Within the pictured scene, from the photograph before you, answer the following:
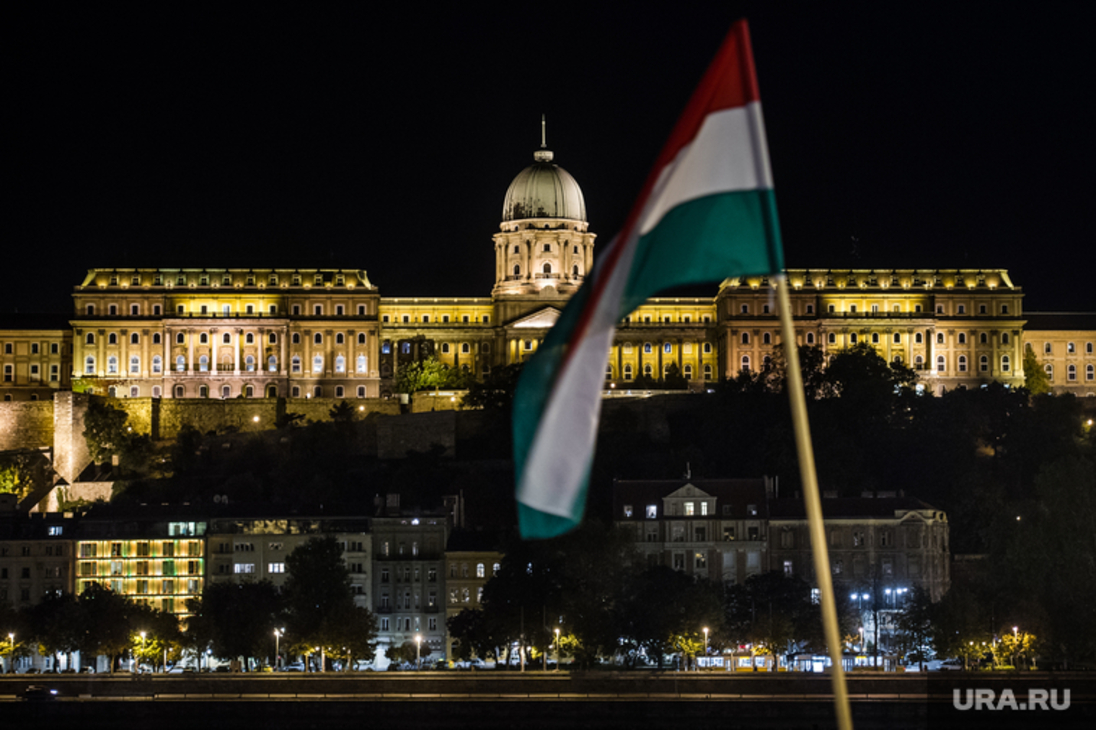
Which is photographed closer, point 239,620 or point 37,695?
point 37,695

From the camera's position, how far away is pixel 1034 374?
139m

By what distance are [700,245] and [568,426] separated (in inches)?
74.1

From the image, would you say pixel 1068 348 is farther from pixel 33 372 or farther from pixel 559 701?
pixel 559 701

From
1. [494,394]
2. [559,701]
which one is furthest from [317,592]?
[494,394]

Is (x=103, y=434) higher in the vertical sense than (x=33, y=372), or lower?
lower

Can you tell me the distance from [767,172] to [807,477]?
2.44 m

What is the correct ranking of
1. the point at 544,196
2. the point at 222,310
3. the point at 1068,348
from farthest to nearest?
the point at 544,196, the point at 1068,348, the point at 222,310

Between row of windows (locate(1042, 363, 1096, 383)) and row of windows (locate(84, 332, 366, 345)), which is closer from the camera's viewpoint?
row of windows (locate(84, 332, 366, 345))

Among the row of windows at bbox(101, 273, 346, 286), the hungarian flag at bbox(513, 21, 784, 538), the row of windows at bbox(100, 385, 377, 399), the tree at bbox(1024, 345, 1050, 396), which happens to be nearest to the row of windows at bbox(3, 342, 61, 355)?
the row of windows at bbox(101, 273, 346, 286)

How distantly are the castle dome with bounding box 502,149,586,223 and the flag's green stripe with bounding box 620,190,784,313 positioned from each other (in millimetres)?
133099

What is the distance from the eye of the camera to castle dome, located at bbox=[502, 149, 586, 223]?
148250 millimetres

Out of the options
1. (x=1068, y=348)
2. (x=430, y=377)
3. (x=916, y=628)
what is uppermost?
(x=1068, y=348)

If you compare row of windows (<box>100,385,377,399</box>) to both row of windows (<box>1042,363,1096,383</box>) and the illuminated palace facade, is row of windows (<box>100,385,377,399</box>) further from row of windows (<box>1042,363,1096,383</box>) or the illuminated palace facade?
Answer: row of windows (<box>1042,363,1096,383</box>)

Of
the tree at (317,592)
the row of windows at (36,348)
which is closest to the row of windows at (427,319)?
the row of windows at (36,348)
